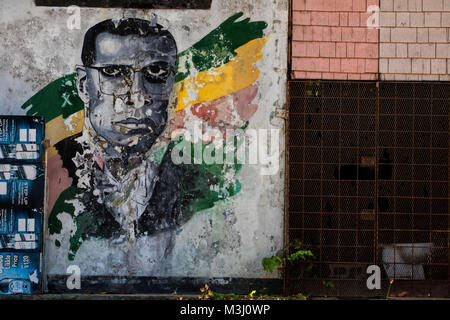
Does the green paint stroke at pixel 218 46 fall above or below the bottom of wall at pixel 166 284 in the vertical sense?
above

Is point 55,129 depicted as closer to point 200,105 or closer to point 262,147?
point 200,105

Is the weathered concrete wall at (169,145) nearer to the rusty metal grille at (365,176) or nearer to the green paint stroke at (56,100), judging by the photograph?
the green paint stroke at (56,100)

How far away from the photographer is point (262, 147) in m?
6.31

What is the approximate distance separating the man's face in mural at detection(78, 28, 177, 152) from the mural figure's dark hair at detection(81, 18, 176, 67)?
5 cm

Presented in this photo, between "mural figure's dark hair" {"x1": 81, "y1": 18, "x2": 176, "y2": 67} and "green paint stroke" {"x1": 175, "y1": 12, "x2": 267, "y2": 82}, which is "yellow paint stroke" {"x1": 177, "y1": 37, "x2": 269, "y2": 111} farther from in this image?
"mural figure's dark hair" {"x1": 81, "y1": 18, "x2": 176, "y2": 67}

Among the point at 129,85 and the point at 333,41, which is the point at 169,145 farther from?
the point at 333,41

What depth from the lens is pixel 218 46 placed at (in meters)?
6.27

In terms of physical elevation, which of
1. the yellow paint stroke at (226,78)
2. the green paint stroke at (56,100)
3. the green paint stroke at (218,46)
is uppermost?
the green paint stroke at (218,46)

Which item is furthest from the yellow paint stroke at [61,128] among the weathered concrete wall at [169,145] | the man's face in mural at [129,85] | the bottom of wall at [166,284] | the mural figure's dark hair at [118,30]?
the bottom of wall at [166,284]

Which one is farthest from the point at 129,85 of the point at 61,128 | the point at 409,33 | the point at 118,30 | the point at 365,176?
the point at 409,33

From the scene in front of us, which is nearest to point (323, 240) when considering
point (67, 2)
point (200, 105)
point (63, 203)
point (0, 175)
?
point (200, 105)

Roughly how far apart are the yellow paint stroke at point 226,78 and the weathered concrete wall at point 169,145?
0.01m

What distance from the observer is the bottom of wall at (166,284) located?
629 cm

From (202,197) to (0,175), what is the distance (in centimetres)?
242
